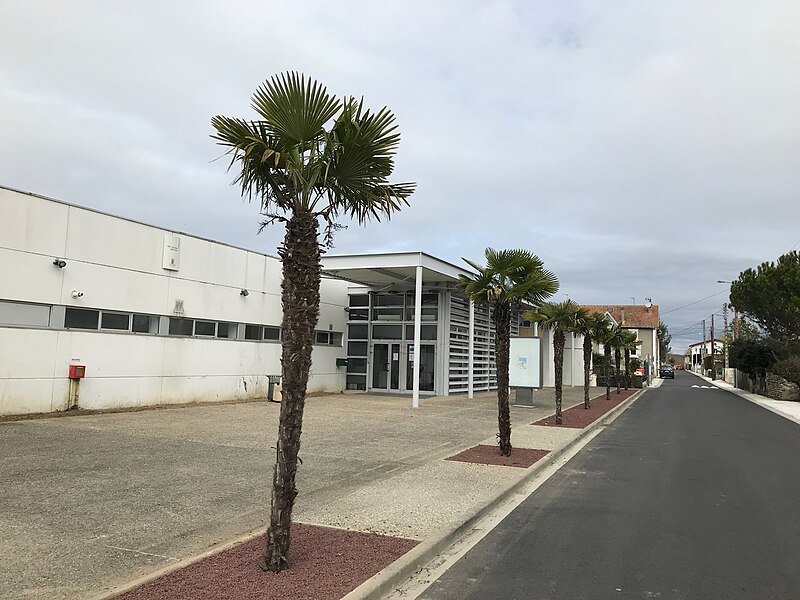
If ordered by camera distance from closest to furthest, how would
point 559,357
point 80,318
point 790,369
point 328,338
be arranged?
point 80,318 < point 559,357 < point 328,338 < point 790,369

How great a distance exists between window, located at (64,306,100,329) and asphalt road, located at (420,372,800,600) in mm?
11827

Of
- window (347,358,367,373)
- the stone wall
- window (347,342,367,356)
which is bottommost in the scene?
the stone wall

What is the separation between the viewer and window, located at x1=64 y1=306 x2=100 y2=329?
15.2 metres

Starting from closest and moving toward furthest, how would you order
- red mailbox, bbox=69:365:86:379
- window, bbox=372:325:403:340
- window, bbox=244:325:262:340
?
1. red mailbox, bbox=69:365:86:379
2. window, bbox=244:325:262:340
3. window, bbox=372:325:403:340

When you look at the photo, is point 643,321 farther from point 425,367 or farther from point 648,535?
point 648,535

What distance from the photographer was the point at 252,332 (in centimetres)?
2164

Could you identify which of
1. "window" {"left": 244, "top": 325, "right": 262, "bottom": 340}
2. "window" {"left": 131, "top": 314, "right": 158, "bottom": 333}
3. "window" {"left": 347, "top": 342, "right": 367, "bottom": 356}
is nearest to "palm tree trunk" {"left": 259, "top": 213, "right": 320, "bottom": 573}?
"window" {"left": 131, "top": 314, "right": 158, "bottom": 333}

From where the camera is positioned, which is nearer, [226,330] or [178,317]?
[178,317]

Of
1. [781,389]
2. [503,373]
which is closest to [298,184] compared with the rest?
[503,373]

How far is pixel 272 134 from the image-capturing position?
5.34 meters

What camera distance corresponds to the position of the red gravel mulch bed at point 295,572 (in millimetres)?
4402

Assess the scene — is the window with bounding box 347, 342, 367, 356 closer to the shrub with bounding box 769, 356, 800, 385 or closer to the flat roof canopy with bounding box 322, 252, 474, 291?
the flat roof canopy with bounding box 322, 252, 474, 291

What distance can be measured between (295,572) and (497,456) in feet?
21.9

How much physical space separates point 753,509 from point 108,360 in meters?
14.4
